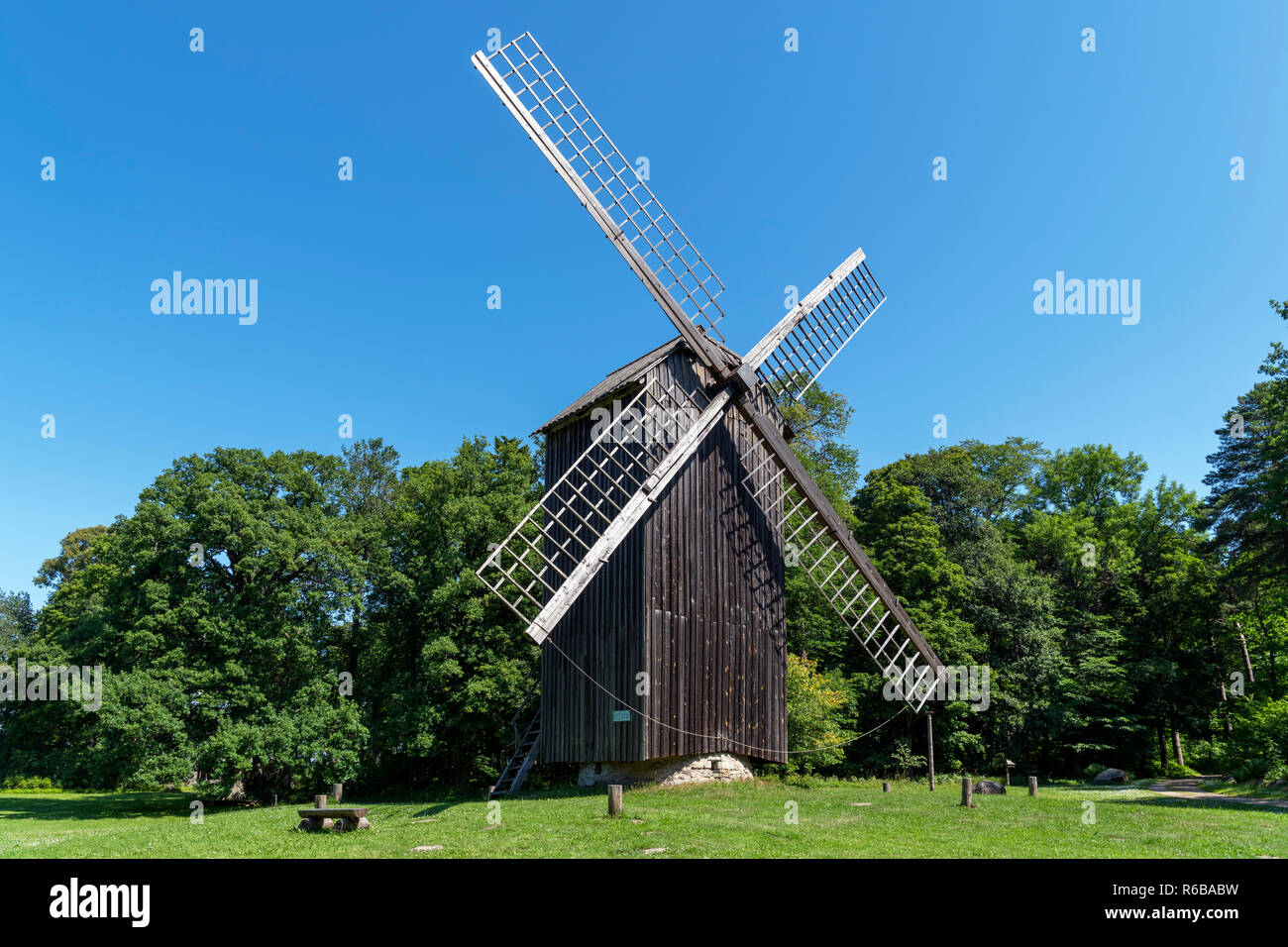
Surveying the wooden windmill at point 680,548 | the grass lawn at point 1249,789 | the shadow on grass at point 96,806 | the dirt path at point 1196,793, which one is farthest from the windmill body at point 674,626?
the shadow on grass at point 96,806

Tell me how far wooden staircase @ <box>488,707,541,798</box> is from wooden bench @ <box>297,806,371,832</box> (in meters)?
7.53

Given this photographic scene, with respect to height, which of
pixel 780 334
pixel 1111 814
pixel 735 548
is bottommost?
pixel 1111 814

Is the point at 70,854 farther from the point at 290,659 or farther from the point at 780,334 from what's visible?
the point at 780,334

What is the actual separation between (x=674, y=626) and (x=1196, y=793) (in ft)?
56.3

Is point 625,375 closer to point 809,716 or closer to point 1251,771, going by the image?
point 809,716

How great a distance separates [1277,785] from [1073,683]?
9620mm

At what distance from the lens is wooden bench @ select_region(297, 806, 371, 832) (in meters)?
12.7

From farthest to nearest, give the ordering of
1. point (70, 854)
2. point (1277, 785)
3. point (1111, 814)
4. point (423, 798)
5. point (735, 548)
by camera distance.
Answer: point (423, 798) → point (1277, 785) → point (735, 548) → point (1111, 814) → point (70, 854)

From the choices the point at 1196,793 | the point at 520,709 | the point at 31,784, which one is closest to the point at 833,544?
the point at 520,709

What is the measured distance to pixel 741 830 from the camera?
11.6 metres

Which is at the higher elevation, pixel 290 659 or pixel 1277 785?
pixel 290 659

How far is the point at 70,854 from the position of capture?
1083cm
